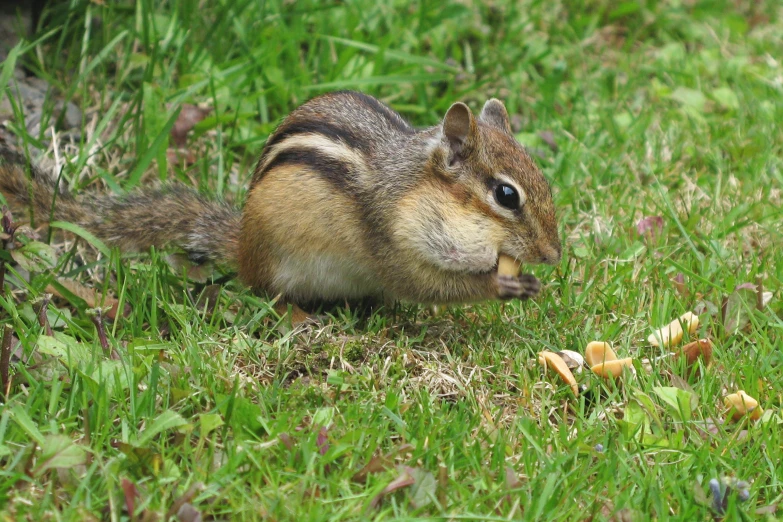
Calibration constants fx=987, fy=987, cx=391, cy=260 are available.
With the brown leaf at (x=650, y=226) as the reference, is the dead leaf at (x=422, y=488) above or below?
below

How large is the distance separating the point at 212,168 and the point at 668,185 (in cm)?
224

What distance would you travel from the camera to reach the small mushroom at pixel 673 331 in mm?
3569

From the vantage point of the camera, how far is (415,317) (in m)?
3.91

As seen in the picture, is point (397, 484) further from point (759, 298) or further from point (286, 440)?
point (759, 298)

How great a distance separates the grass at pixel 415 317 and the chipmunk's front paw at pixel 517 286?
0.19 metres

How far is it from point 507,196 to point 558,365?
2.03ft

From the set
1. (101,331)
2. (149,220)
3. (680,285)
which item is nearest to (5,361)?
(101,331)

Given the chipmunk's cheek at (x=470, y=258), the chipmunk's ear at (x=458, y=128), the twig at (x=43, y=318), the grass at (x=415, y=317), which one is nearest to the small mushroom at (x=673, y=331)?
the grass at (x=415, y=317)

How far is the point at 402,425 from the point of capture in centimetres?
300

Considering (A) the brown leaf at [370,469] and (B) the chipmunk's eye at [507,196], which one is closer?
(A) the brown leaf at [370,469]

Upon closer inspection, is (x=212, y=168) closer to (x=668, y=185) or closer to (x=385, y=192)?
(x=385, y=192)

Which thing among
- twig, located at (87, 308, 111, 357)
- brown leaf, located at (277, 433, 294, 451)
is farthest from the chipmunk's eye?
twig, located at (87, 308, 111, 357)

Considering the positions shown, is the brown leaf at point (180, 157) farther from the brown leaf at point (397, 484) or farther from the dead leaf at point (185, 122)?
the brown leaf at point (397, 484)

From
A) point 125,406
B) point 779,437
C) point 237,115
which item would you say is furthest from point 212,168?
point 779,437
